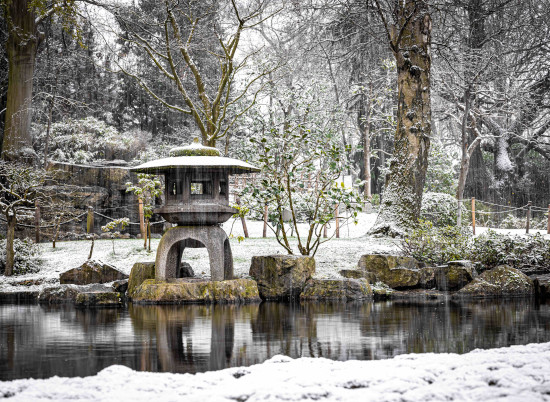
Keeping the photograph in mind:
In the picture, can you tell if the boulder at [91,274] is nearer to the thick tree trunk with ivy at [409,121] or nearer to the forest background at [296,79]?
the forest background at [296,79]

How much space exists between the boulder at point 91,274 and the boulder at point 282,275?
2.68 metres

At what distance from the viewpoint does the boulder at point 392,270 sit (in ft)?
29.2

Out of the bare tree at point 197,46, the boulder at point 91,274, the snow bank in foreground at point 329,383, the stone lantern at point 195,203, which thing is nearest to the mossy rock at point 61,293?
the boulder at point 91,274

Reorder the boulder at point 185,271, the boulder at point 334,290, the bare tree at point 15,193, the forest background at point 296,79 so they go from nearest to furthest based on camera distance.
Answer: the boulder at point 334,290, the boulder at point 185,271, the bare tree at point 15,193, the forest background at point 296,79

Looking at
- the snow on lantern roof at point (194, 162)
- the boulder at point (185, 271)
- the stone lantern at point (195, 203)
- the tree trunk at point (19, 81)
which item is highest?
the tree trunk at point (19, 81)

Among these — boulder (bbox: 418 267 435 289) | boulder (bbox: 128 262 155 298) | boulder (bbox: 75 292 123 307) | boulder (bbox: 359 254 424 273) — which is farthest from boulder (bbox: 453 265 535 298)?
boulder (bbox: 75 292 123 307)

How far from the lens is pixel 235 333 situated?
493 cm

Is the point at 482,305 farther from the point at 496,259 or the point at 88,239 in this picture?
the point at 88,239

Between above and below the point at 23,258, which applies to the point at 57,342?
below

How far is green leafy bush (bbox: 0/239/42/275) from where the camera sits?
1005 centimetres

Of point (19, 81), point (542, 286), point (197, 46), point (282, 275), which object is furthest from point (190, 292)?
point (19, 81)

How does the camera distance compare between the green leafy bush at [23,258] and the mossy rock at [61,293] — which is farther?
the green leafy bush at [23,258]

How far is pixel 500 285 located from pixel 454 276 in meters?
0.72

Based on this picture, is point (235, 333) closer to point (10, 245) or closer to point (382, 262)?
point (382, 262)
